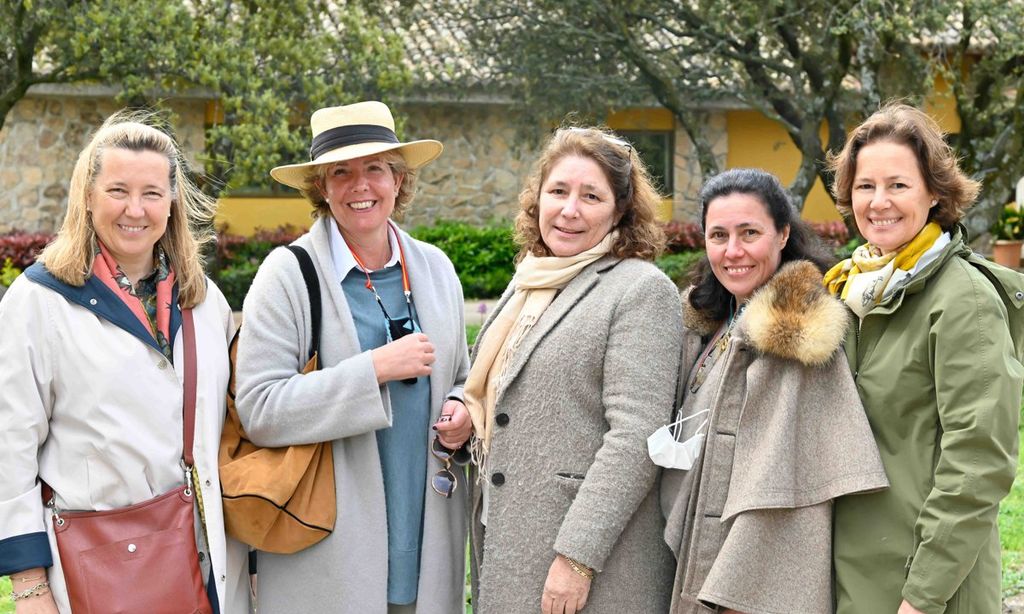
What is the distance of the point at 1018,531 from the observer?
580 centimetres

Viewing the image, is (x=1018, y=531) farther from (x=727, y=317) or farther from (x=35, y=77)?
(x=35, y=77)

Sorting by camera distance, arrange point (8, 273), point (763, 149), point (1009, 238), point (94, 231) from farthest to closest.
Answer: point (763, 149), point (1009, 238), point (8, 273), point (94, 231)

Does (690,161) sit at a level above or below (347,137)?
above

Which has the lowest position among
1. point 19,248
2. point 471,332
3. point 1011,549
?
point 1011,549

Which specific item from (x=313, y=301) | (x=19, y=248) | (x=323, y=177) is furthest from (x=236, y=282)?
(x=313, y=301)

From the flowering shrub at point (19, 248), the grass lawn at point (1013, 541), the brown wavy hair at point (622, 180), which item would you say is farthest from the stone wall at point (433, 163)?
the brown wavy hair at point (622, 180)

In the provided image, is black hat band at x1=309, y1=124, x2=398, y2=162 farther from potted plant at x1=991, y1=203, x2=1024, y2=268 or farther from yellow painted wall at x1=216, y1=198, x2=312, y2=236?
potted plant at x1=991, y1=203, x2=1024, y2=268

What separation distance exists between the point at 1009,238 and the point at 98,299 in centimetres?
1566

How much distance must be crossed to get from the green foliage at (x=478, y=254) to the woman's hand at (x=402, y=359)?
11.2 metres

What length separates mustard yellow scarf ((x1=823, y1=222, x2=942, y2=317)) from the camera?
2732 mm

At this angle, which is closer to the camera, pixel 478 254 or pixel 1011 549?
pixel 1011 549

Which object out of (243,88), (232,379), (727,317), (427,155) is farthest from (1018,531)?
(243,88)

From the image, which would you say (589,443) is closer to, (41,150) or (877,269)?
(877,269)

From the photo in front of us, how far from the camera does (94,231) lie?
298 cm
